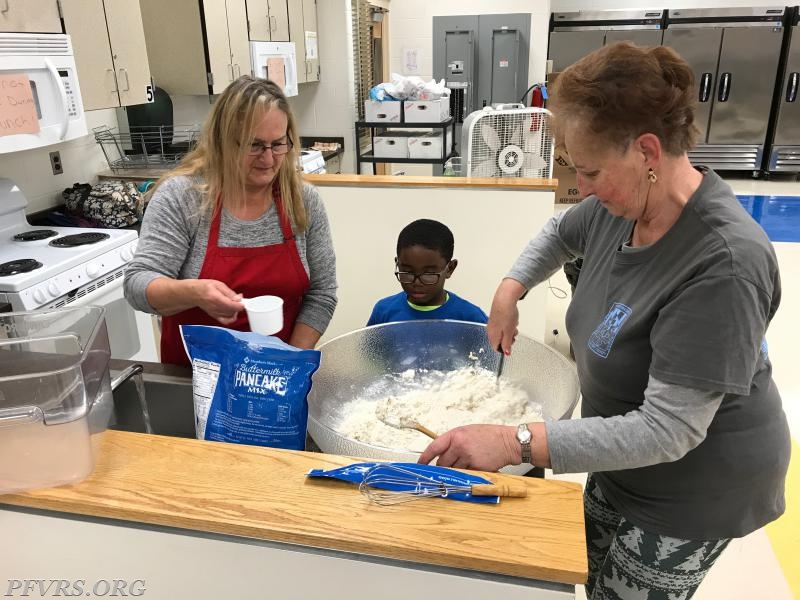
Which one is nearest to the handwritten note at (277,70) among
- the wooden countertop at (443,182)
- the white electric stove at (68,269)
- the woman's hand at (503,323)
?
the wooden countertop at (443,182)

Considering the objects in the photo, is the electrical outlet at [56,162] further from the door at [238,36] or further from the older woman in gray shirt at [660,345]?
the older woman in gray shirt at [660,345]

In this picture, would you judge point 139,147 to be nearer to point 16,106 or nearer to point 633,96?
point 16,106

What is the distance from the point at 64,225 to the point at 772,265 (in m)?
2.91

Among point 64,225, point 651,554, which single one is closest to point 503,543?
point 651,554

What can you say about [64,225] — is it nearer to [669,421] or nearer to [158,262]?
[158,262]

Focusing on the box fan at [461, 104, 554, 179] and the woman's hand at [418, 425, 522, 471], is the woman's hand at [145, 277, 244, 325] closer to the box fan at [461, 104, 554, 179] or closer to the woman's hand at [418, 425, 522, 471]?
the woman's hand at [418, 425, 522, 471]

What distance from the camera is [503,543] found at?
2.19 feet

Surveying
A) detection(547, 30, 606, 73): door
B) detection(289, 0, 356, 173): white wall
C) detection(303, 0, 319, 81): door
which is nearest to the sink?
detection(303, 0, 319, 81): door

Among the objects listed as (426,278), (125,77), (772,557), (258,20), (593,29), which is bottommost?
(772,557)

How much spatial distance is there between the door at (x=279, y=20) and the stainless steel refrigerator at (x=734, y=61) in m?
5.22

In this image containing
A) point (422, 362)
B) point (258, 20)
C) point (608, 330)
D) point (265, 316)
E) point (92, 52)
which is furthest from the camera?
point (258, 20)

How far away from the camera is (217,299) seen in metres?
1.22

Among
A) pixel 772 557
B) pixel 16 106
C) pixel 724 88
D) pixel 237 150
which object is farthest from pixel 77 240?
pixel 724 88

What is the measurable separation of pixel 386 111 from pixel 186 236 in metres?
3.30
